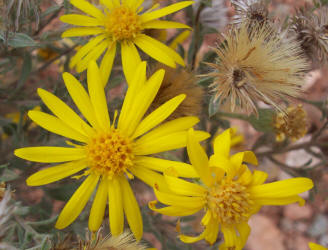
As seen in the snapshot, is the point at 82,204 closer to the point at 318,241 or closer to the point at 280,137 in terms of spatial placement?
the point at 280,137

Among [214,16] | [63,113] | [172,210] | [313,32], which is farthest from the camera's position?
[214,16]

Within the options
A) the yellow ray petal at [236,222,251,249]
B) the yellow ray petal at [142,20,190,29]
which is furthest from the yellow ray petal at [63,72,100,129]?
the yellow ray petal at [236,222,251,249]

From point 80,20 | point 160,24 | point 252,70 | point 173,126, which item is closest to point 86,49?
point 80,20

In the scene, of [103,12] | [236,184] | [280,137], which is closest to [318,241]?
[280,137]

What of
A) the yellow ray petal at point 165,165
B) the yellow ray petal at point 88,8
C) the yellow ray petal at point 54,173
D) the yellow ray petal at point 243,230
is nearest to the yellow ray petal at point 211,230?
the yellow ray petal at point 243,230

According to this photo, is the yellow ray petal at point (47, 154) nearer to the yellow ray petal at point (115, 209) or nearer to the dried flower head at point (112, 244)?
the yellow ray petal at point (115, 209)

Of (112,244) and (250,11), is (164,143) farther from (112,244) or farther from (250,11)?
(250,11)
